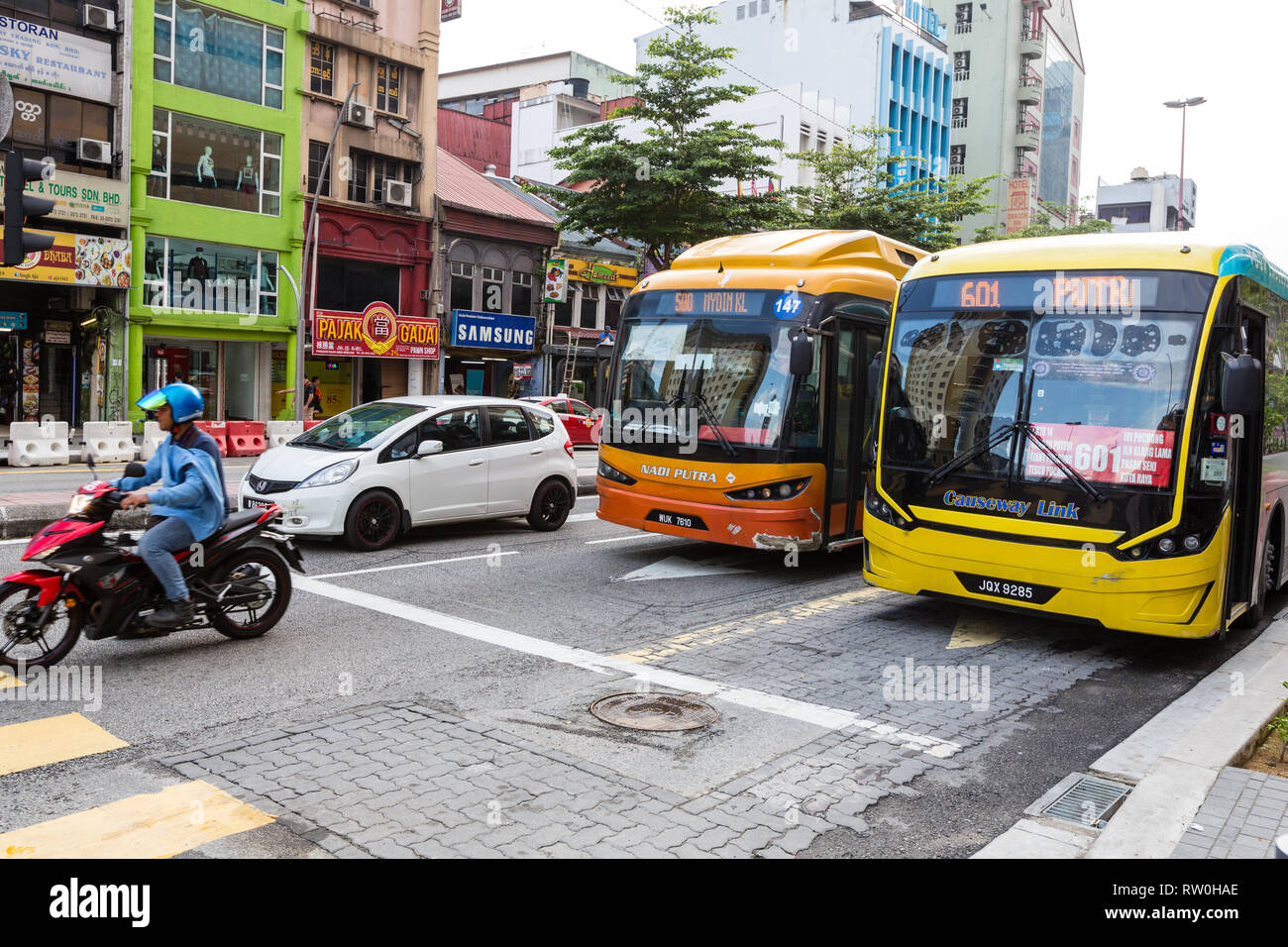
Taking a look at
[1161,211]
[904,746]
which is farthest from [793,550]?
[1161,211]

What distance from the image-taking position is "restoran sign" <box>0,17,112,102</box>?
81.3ft

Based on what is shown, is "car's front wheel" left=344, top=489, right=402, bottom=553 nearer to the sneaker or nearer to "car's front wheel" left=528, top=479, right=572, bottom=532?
"car's front wheel" left=528, top=479, right=572, bottom=532

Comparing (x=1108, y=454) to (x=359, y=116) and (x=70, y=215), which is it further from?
(x=359, y=116)

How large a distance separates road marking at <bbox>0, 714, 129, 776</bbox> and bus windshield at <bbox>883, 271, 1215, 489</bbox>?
18.9 ft

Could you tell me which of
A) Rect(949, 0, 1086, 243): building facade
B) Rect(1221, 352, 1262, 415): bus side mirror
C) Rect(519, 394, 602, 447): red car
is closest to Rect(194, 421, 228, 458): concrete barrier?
Rect(519, 394, 602, 447): red car

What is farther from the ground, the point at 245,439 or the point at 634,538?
the point at 245,439

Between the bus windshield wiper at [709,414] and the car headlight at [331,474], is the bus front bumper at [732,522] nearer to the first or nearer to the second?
the bus windshield wiper at [709,414]

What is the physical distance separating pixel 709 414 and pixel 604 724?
512 centimetres

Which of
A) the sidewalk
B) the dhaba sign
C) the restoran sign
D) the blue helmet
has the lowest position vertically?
the sidewalk

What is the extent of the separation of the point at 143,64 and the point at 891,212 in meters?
20.3

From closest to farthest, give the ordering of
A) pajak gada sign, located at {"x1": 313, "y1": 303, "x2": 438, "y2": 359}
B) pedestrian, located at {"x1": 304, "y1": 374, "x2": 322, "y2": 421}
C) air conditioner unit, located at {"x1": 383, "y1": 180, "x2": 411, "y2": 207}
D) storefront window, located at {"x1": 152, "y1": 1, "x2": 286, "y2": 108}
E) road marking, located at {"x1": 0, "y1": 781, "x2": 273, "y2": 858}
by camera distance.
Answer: road marking, located at {"x1": 0, "y1": 781, "x2": 273, "y2": 858}, storefront window, located at {"x1": 152, "y1": 1, "x2": 286, "y2": 108}, pajak gada sign, located at {"x1": 313, "y1": 303, "x2": 438, "y2": 359}, pedestrian, located at {"x1": 304, "y1": 374, "x2": 322, "y2": 421}, air conditioner unit, located at {"x1": 383, "y1": 180, "x2": 411, "y2": 207}

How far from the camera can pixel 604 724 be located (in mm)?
5832

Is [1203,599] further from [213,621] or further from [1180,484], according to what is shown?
[213,621]

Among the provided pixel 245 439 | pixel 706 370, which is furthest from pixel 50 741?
pixel 245 439
